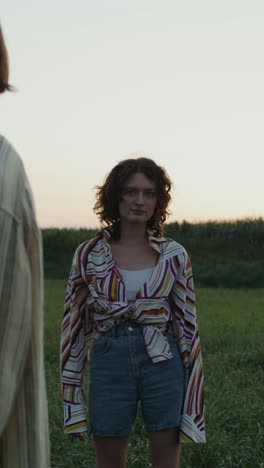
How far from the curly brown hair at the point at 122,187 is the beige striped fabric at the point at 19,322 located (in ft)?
7.05

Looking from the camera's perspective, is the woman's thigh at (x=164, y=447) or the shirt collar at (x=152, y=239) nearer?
the woman's thigh at (x=164, y=447)

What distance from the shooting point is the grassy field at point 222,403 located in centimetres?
458

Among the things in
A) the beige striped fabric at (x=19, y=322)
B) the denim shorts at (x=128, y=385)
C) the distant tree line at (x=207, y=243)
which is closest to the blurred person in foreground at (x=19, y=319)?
the beige striped fabric at (x=19, y=322)

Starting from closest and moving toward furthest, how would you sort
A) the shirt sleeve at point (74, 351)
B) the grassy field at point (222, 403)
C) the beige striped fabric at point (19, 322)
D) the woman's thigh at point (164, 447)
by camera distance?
the beige striped fabric at point (19, 322), the woman's thigh at point (164, 447), the shirt sleeve at point (74, 351), the grassy field at point (222, 403)

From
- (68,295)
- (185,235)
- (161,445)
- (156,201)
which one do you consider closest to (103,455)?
(161,445)

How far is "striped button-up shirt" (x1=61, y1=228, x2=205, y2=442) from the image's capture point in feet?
10.1

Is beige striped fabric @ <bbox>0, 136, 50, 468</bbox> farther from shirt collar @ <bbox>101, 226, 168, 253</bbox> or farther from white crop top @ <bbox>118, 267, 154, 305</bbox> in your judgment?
shirt collar @ <bbox>101, 226, 168, 253</bbox>

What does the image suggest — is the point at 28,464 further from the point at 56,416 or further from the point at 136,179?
the point at 56,416

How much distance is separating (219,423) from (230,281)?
16.0 metres

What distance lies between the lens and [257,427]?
5.22m

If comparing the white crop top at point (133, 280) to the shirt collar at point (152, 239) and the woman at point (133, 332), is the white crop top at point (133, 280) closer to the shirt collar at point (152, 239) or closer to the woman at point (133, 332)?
the woman at point (133, 332)

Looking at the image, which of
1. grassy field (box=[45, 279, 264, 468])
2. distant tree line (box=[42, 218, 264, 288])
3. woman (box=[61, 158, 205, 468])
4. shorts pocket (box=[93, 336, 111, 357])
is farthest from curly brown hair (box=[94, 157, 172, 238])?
distant tree line (box=[42, 218, 264, 288])

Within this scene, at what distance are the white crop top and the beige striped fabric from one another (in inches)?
74.1

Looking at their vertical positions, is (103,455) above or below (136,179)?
below
